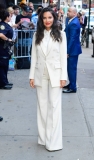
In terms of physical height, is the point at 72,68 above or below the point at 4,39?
below

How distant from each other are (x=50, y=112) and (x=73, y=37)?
3.34 meters

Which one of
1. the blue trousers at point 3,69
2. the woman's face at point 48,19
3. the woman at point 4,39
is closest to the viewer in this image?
the woman's face at point 48,19

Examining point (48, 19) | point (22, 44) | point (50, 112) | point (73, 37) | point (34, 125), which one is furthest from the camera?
point (22, 44)

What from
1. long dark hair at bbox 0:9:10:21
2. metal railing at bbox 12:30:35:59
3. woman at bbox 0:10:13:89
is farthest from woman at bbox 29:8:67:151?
metal railing at bbox 12:30:35:59

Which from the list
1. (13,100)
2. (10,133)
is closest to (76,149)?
(10,133)

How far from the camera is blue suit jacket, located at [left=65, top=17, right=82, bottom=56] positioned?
797cm

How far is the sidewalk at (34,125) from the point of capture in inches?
197

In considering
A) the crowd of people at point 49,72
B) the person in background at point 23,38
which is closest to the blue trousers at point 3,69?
the person in background at point 23,38

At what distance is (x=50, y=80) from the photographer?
4887 millimetres

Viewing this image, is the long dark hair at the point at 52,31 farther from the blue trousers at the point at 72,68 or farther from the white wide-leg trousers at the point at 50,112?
the blue trousers at the point at 72,68

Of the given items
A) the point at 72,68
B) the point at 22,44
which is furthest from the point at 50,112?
the point at 22,44

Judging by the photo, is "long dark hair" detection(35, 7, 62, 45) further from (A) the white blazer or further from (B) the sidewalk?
(B) the sidewalk

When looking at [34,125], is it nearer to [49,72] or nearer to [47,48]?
[49,72]

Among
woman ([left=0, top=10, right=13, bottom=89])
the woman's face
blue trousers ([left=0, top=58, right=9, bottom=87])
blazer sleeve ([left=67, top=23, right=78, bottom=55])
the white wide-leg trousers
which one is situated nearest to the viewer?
the woman's face
